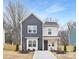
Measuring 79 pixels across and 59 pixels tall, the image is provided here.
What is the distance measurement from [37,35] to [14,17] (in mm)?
233

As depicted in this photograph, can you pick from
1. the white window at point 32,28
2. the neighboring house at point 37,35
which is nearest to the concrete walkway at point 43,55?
the neighboring house at point 37,35

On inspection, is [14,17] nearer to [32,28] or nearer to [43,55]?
[32,28]

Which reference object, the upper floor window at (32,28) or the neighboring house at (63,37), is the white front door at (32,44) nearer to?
the upper floor window at (32,28)

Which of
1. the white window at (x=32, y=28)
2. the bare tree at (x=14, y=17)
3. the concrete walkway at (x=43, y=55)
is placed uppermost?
the bare tree at (x=14, y=17)

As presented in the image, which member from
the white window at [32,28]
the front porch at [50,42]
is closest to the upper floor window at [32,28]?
the white window at [32,28]

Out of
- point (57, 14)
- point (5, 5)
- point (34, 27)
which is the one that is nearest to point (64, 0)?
point (57, 14)

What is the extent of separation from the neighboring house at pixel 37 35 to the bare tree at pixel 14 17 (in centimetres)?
4

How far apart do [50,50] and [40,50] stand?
8 centimetres

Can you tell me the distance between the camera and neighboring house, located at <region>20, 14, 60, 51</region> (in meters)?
2.23

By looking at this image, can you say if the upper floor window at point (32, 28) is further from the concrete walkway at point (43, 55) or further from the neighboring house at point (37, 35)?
the concrete walkway at point (43, 55)

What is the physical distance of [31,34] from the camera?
2234 mm

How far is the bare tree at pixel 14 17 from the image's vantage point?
7.32 ft

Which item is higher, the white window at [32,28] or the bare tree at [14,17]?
the bare tree at [14,17]

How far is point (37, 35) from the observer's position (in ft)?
7.33
